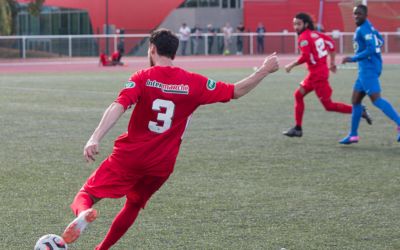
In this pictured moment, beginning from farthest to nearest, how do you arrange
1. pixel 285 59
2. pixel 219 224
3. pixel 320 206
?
pixel 285 59, pixel 320 206, pixel 219 224

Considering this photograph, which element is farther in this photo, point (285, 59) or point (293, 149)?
point (285, 59)

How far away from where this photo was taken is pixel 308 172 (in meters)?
10.4

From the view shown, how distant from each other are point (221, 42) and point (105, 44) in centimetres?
681

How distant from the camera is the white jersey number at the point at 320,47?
537 inches

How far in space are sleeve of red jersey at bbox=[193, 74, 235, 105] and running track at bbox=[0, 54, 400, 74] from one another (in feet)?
89.0

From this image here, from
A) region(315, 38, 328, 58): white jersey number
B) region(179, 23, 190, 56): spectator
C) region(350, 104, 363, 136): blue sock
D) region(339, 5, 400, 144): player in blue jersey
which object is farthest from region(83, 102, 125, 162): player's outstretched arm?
region(179, 23, 190, 56): spectator

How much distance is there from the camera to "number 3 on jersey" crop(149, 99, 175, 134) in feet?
20.1

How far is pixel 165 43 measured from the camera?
6.12 metres

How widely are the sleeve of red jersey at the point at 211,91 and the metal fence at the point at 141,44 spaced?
117 feet

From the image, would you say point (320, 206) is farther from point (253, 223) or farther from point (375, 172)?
point (375, 172)

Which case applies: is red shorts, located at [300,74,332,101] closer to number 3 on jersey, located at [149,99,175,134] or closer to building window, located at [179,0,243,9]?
number 3 on jersey, located at [149,99,175,134]

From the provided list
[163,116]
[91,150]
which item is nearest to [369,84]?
[163,116]

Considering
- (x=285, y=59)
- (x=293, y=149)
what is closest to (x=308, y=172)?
(x=293, y=149)

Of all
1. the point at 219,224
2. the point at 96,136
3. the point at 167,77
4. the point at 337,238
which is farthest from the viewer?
the point at 219,224
